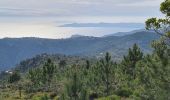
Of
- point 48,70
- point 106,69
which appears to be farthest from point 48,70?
point 106,69

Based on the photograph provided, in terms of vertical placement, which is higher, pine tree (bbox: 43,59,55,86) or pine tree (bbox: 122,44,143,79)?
pine tree (bbox: 122,44,143,79)

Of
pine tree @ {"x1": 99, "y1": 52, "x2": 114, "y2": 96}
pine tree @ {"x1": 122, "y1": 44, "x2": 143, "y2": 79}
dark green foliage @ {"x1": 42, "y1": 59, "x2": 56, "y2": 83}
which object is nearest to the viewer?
pine tree @ {"x1": 122, "y1": 44, "x2": 143, "y2": 79}

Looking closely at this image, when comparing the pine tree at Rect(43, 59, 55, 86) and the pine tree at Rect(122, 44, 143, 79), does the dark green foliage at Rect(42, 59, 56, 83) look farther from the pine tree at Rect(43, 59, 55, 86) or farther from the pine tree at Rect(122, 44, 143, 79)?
the pine tree at Rect(122, 44, 143, 79)

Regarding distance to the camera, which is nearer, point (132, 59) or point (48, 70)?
point (132, 59)

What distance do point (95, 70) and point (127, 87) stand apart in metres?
25.0

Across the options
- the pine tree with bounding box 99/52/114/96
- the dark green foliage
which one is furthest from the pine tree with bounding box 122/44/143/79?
the dark green foliage

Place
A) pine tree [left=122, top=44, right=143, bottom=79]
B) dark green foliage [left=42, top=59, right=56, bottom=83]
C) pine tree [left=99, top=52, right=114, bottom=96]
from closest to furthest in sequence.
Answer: pine tree [left=122, top=44, right=143, bottom=79], pine tree [left=99, top=52, right=114, bottom=96], dark green foliage [left=42, top=59, right=56, bottom=83]

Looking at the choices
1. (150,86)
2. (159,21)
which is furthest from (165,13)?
(150,86)

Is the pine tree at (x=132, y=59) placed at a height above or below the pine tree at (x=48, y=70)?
above

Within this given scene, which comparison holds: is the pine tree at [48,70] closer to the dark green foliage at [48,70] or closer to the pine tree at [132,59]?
the dark green foliage at [48,70]

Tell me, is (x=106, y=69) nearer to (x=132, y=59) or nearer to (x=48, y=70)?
(x=132, y=59)

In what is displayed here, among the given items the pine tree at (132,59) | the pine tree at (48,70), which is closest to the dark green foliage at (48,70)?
the pine tree at (48,70)

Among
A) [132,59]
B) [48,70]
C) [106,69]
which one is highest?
[132,59]

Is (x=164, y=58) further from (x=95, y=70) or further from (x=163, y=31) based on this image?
(x=95, y=70)
